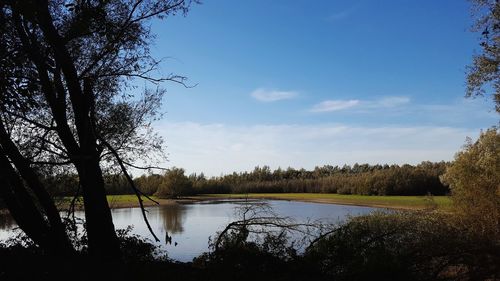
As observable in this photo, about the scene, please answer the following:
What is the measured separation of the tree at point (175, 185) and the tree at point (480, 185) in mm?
49638

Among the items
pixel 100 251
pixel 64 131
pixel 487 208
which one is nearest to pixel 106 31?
pixel 64 131

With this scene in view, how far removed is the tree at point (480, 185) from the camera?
68.1ft

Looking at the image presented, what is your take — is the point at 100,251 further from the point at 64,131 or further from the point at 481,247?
the point at 481,247

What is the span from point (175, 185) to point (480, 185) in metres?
59.4

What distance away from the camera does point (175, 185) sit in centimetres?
7675

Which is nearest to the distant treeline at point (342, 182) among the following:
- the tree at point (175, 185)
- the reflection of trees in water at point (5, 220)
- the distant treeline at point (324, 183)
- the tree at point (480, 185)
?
the distant treeline at point (324, 183)

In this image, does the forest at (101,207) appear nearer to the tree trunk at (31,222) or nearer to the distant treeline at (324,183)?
the tree trunk at (31,222)

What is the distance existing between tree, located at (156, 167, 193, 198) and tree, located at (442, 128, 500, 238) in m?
49.6

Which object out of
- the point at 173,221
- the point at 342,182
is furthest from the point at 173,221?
the point at 342,182

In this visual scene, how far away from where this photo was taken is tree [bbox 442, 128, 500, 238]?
68.1 feet

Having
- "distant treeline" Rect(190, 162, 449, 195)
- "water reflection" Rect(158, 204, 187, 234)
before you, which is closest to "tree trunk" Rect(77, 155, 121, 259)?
"water reflection" Rect(158, 204, 187, 234)

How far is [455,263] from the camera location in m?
8.84

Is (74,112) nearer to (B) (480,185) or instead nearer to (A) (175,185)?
(B) (480,185)

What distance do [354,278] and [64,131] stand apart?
601 cm
